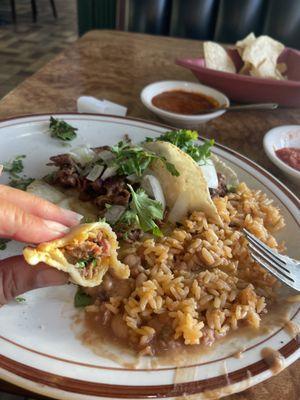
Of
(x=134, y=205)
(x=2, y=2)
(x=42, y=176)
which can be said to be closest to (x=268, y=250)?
(x=134, y=205)

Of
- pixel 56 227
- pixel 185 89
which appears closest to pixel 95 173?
pixel 56 227

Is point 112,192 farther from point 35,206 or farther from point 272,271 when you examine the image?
point 272,271

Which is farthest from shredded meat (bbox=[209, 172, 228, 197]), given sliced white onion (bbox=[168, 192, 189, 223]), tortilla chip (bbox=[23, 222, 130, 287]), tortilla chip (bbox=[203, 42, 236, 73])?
tortilla chip (bbox=[203, 42, 236, 73])

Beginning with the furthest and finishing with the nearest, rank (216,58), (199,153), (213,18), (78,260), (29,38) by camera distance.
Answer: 1. (29,38)
2. (213,18)
3. (216,58)
4. (199,153)
5. (78,260)

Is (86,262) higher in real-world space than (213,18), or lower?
higher

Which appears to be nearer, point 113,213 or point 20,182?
point 113,213

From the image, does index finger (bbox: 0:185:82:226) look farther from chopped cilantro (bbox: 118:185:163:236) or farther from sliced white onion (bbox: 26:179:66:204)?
sliced white onion (bbox: 26:179:66:204)

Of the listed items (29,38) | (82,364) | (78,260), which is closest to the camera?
(82,364)

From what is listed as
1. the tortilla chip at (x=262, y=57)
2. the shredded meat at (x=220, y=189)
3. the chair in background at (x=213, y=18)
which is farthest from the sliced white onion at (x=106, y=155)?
the chair in background at (x=213, y=18)
